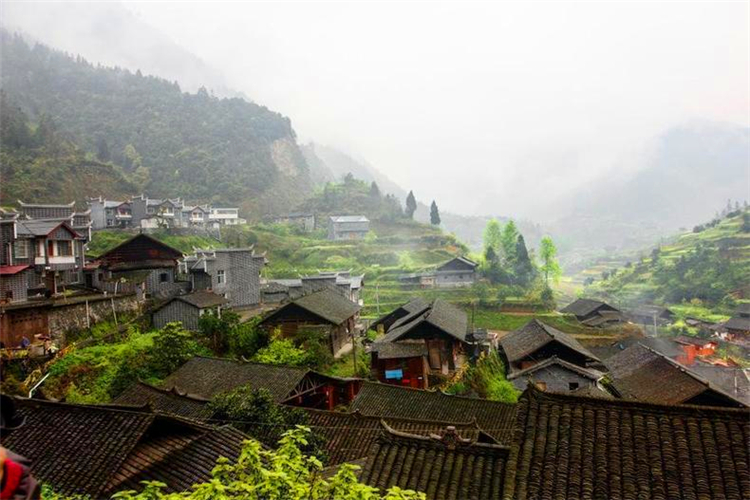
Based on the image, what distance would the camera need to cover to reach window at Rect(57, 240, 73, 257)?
22.5m

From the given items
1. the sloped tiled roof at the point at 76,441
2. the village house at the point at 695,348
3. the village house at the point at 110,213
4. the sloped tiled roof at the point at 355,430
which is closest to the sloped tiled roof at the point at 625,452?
the sloped tiled roof at the point at 355,430

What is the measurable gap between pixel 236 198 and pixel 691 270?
266 ft

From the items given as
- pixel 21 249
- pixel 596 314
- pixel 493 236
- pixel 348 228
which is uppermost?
pixel 348 228

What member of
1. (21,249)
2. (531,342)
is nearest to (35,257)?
(21,249)

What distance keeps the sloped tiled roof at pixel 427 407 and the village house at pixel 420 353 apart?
6.04 metres

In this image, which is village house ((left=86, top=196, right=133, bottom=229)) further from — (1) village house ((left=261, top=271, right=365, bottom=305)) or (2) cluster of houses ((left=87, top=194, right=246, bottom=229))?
(1) village house ((left=261, top=271, right=365, bottom=305))

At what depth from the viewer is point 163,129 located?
99562 mm

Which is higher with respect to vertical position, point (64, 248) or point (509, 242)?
point (509, 242)

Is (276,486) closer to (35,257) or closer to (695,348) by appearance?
(35,257)

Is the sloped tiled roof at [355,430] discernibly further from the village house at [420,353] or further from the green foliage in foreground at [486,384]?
the green foliage in foreground at [486,384]

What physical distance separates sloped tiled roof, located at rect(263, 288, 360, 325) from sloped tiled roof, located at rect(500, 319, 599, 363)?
10328 millimetres

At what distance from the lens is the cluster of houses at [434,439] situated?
5.35m

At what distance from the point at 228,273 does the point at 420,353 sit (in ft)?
51.9

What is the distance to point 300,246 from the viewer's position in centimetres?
6838
